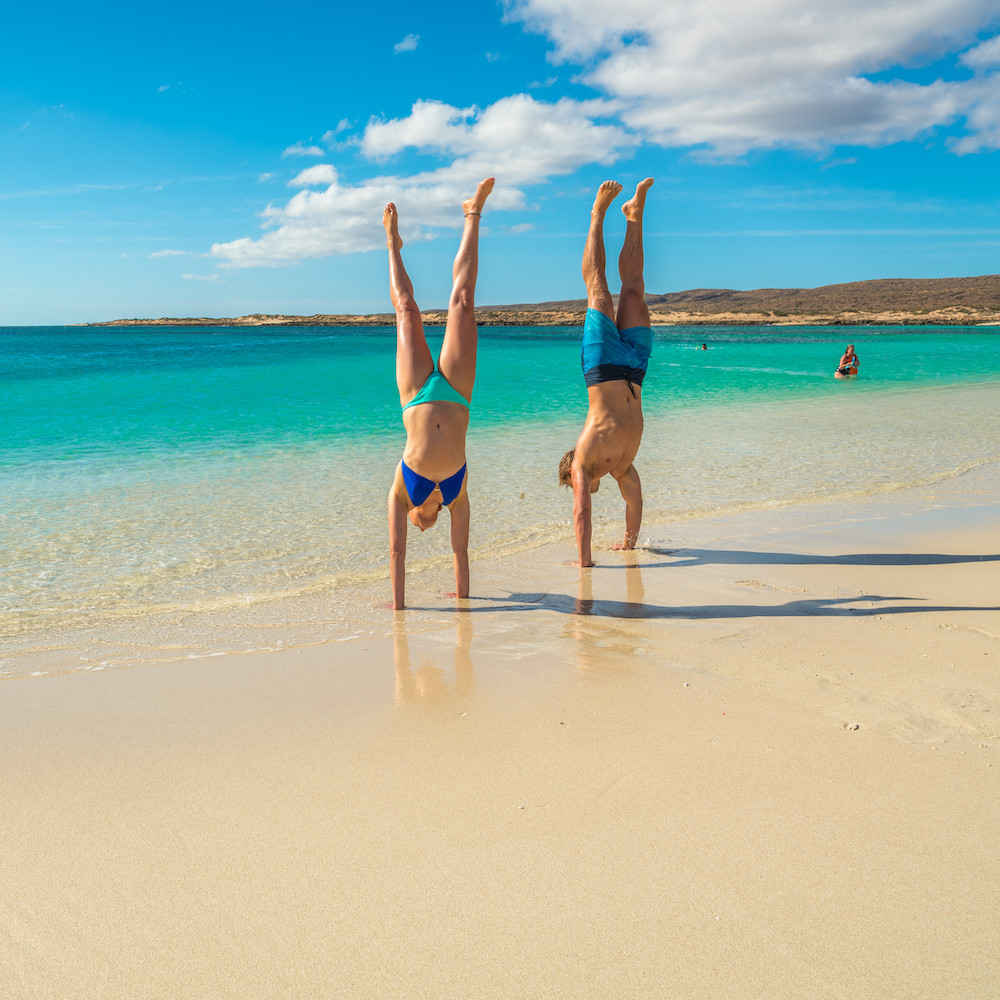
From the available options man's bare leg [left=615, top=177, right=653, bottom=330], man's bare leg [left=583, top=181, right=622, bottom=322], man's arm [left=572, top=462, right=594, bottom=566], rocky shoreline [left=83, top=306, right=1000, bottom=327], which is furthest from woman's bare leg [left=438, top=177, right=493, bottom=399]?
rocky shoreline [left=83, top=306, right=1000, bottom=327]

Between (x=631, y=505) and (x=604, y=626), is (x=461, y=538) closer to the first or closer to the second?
(x=604, y=626)

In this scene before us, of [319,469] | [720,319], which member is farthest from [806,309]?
[319,469]

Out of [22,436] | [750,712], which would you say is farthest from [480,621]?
[22,436]

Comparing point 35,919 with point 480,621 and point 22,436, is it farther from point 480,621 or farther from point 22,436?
point 22,436

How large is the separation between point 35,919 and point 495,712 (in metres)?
1.97

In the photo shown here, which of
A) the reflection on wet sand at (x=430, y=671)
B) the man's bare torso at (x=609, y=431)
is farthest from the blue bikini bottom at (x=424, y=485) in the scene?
the man's bare torso at (x=609, y=431)

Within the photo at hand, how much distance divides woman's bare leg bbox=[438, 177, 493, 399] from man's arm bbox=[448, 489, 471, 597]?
0.75 m

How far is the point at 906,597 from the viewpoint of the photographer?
5.52 meters

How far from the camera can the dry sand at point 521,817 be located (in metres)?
2.21

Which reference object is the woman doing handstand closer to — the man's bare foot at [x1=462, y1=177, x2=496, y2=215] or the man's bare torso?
the man's bare foot at [x1=462, y1=177, x2=496, y2=215]

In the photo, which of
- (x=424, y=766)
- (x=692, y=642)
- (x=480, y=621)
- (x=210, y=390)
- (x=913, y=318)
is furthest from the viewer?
(x=913, y=318)

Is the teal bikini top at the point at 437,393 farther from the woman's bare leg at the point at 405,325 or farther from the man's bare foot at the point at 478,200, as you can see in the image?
the man's bare foot at the point at 478,200

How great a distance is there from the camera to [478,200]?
5824 millimetres

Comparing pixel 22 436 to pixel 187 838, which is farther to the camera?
pixel 22 436
